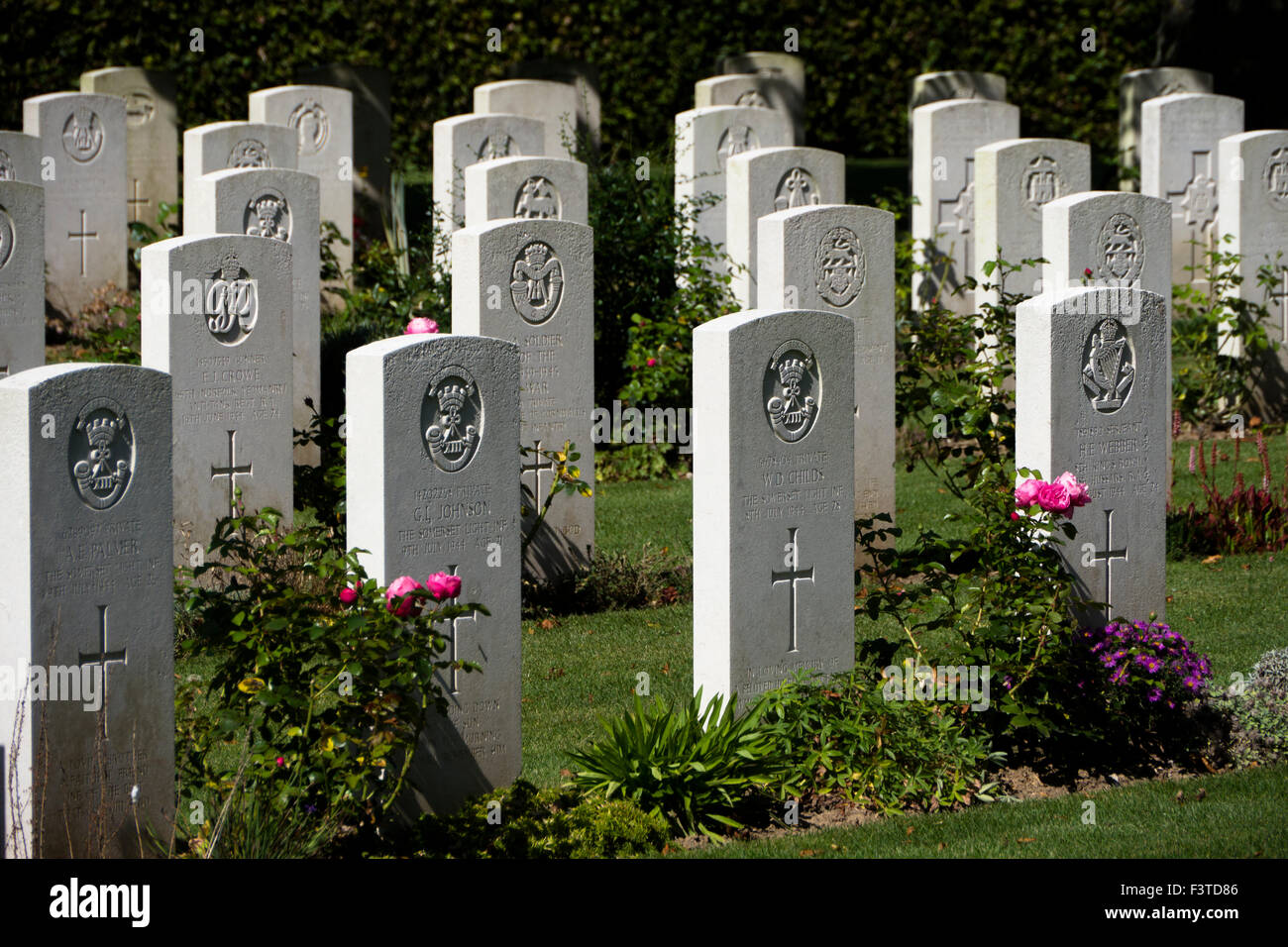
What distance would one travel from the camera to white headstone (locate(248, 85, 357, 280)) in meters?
14.0

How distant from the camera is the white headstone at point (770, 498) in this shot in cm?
612

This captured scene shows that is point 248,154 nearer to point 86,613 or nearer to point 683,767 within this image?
point 86,613

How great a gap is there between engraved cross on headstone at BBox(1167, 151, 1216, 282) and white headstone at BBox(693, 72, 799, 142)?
3.52 m

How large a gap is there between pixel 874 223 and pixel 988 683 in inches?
124

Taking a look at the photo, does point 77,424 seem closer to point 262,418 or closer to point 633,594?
point 262,418

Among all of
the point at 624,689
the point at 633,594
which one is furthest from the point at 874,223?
the point at 624,689

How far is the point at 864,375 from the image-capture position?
8.80 metres

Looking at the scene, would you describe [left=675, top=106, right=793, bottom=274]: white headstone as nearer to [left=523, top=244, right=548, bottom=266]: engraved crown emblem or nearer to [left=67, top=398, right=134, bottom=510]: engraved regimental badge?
[left=523, top=244, right=548, bottom=266]: engraved crown emblem

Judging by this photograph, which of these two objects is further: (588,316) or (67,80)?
(67,80)

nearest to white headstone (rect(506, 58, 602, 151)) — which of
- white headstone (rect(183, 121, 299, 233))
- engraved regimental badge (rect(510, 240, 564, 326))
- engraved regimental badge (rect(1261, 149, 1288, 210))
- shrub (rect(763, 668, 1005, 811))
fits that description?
white headstone (rect(183, 121, 299, 233))

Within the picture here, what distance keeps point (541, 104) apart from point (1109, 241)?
707 cm

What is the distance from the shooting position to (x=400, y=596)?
5.41 metres

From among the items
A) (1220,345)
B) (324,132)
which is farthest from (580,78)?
(1220,345)

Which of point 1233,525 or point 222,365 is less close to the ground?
point 222,365
